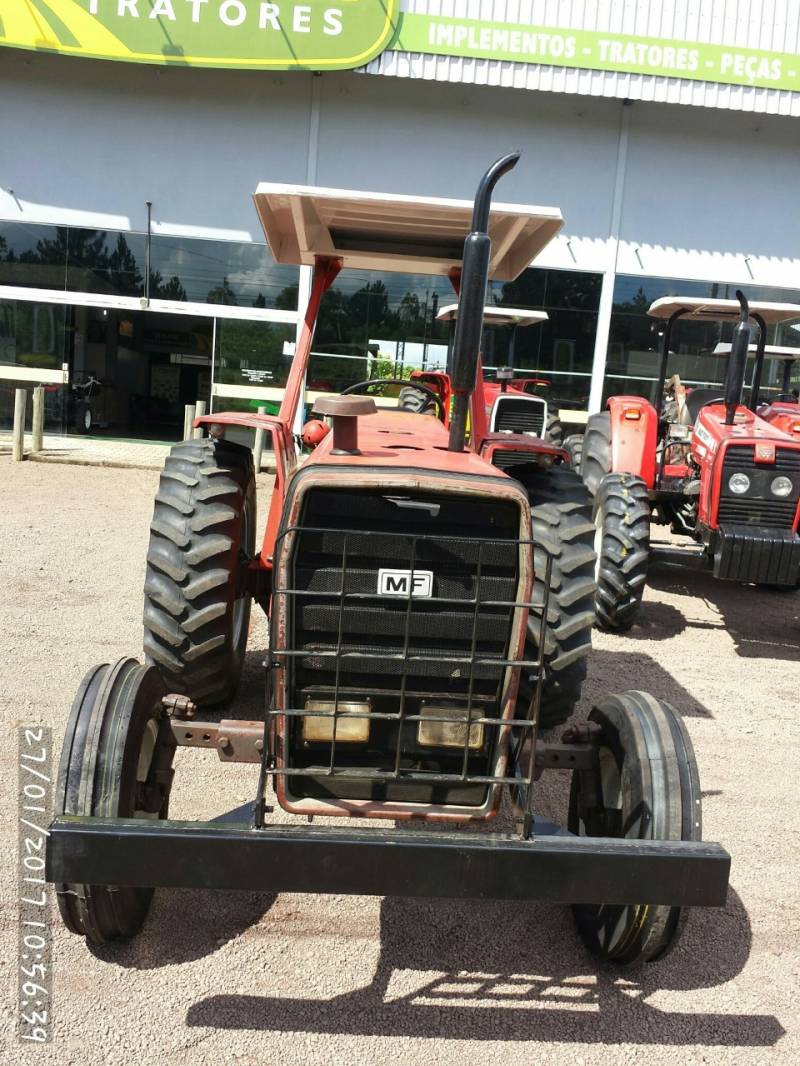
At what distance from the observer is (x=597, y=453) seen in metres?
7.40

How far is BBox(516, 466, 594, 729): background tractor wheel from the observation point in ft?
11.6

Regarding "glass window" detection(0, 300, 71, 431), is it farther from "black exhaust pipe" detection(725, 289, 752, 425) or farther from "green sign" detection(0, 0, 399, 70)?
"black exhaust pipe" detection(725, 289, 752, 425)

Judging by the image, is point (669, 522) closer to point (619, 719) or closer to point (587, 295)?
point (619, 719)

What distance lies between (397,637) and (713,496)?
4.33m

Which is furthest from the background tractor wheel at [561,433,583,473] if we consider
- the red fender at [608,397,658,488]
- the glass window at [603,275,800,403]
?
the glass window at [603,275,800,403]

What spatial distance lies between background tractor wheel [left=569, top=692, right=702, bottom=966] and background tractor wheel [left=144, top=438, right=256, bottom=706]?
5.12 feet

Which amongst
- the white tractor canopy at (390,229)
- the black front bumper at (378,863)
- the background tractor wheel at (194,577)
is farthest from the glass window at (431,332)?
the black front bumper at (378,863)

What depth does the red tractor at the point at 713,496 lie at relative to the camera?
5902mm

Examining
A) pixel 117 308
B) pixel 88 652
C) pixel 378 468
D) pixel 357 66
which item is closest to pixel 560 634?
pixel 378 468

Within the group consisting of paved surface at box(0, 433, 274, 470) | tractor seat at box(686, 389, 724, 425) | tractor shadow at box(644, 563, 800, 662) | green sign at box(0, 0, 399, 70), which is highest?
green sign at box(0, 0, 399, 70)

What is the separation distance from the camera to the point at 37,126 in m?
14.9

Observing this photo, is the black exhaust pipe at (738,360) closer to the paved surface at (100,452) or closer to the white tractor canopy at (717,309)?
the white tractor canopy at (717,309)

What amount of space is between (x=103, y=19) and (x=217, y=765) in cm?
1364

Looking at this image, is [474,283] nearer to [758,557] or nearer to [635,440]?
[758,557]
